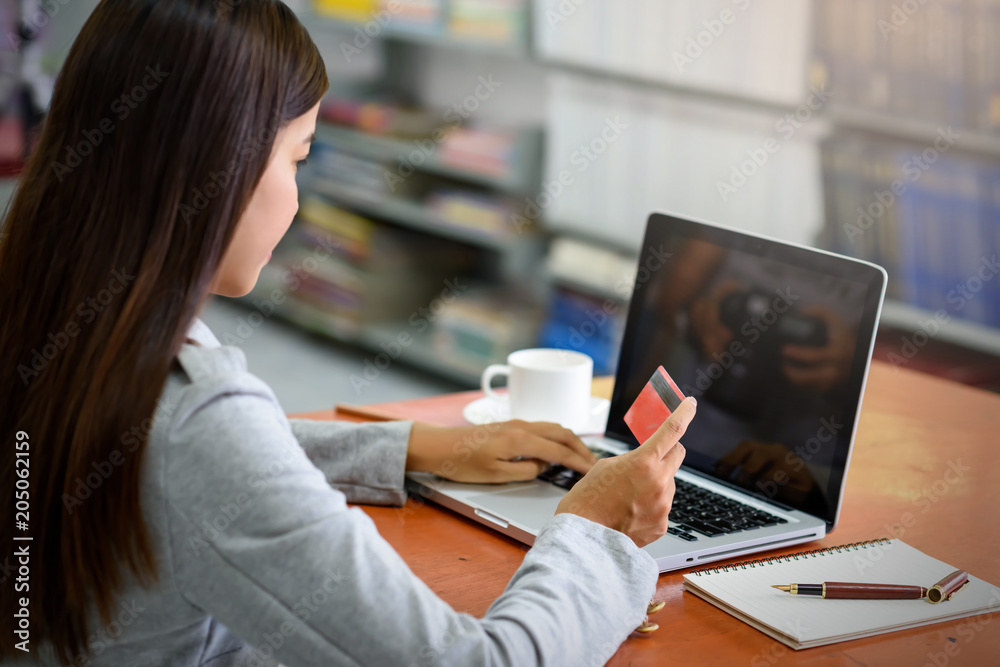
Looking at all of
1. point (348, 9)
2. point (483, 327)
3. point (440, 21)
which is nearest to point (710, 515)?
point (483, 327)

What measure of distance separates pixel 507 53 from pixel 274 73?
7.45ft

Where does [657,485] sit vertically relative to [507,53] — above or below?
below

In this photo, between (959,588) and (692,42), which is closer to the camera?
(959,588)

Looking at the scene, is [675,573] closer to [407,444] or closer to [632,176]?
[407,444]

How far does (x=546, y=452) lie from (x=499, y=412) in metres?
0.27

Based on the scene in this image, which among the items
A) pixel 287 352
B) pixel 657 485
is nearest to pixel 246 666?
pixel 657 485

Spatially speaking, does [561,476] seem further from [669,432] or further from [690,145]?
[690,145]

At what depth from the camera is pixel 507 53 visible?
2918 millimetres

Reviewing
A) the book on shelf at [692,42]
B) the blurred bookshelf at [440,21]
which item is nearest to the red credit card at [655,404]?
the book on shelf at [692,42]

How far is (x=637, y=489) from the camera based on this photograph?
87 centimetres

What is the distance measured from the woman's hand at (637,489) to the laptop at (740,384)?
0.07 meters

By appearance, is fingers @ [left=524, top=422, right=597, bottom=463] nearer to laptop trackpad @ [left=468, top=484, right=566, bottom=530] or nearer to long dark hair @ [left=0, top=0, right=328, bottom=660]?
laptop trackpad @ [left=468, top=484, right=566, bottom=530]

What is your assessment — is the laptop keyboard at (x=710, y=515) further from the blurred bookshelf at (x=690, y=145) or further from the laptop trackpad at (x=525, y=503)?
the blurred bookshelf at (x=690, y=145)

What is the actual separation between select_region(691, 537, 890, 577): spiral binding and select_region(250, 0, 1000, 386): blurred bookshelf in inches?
45.4
